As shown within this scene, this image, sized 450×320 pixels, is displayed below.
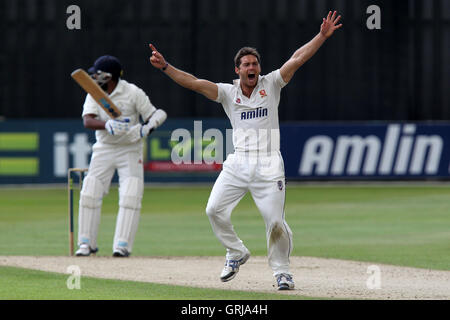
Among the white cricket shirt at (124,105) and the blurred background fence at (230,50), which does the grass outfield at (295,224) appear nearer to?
the white cricket shirt at (124,105)

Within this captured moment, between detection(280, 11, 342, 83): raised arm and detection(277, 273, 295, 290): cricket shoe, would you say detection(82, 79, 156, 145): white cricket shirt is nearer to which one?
detection(280, 11, 342, 83): raised arm

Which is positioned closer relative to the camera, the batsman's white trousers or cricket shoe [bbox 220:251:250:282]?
cricket shoe [bbox 220:251:250:282]

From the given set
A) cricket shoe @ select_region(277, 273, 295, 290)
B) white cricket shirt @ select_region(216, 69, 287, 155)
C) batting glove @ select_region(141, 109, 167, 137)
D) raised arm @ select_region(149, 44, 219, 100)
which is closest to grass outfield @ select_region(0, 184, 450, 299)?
cricket shoe @ select_region(277, 273, 295, 290)

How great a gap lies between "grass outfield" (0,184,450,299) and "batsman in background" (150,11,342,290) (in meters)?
0.84

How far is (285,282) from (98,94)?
3.98 metres

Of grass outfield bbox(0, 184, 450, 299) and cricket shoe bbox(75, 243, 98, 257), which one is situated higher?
cricket shoe bbox(75, 243, 98, 257)

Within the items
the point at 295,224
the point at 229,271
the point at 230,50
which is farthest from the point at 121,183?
the point at 230,50

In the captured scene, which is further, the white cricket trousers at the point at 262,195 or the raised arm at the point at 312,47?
the white cricket trousers at the point at 262,195

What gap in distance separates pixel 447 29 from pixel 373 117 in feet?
9.44

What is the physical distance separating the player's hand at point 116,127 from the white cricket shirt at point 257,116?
9.49ft

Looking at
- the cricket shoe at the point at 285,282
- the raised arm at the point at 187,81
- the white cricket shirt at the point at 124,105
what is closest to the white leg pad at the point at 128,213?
the white cricket shirt at the point at 124,105

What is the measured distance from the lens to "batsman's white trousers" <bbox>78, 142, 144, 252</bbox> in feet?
42.3

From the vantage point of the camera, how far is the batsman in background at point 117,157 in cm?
1281

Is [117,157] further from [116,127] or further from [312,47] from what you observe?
[312,47]
